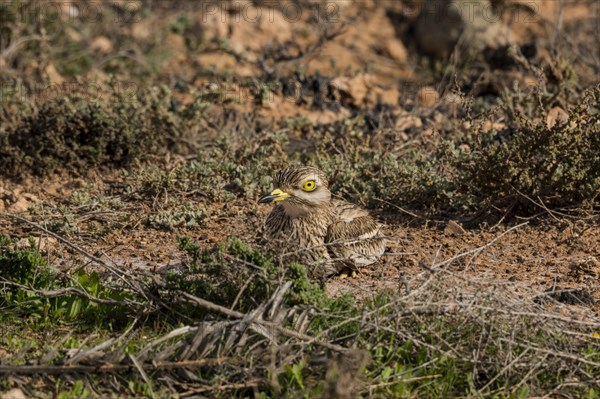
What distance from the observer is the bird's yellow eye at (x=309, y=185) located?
6.53m

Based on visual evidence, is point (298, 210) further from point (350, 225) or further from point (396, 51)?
point (396, 51)

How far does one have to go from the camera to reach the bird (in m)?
6.29

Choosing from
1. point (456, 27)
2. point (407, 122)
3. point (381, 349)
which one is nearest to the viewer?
point (381, 349)

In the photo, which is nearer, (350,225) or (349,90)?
(350,225)

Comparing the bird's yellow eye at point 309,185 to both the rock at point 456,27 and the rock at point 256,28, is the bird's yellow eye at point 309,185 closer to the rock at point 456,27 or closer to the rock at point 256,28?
the rock at point 256,28

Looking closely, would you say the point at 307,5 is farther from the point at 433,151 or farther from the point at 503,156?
the point at 503,156

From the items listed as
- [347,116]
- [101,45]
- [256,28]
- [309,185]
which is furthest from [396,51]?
[309,185]

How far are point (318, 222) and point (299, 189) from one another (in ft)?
0.84

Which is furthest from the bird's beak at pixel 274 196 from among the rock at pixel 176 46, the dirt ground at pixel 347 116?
the rock at pixel 176 46

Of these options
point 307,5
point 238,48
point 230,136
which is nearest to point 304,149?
point 230,136

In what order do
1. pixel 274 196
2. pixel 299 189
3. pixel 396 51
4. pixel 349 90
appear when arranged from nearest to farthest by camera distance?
pixel 274 196, pixel 299 189, pixel 349 90, pixel 396 51

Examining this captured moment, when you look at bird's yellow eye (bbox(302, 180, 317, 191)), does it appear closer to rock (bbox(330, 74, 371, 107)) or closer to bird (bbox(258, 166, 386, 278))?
bird (bbox(258, 166, 386, 278))

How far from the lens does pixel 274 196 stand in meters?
6.42

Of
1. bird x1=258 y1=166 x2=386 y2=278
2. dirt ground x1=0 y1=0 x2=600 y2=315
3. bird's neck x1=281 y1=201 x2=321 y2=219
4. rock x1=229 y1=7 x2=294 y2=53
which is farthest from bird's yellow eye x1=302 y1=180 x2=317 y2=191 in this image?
rock x1=229 y1=7 x2=294 y2=53
